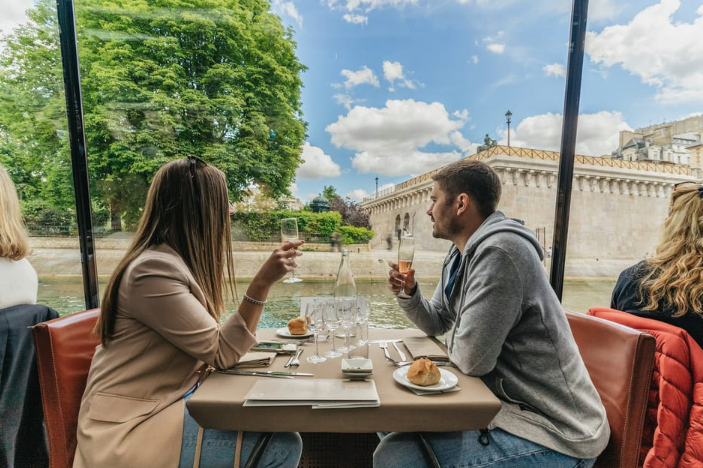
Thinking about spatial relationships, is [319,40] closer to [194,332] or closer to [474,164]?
[474,164]

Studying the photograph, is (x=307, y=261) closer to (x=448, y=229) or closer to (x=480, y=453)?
(x=448, y=229)

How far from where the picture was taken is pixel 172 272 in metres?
1.06

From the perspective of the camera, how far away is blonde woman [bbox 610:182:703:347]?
1336 mm

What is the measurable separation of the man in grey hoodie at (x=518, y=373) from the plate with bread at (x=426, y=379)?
10 cm

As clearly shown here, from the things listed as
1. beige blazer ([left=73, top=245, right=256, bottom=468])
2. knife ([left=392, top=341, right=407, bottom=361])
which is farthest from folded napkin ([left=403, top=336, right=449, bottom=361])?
beige blazer ([left=73, top=245, right=256, bottom=468])

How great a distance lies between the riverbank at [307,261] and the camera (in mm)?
2434

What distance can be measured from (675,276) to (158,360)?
1.90 metres

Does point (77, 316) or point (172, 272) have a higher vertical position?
point (172, 272)

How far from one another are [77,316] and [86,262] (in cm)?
119

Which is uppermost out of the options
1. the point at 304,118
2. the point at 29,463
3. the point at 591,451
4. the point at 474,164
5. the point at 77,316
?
the point at 304,118

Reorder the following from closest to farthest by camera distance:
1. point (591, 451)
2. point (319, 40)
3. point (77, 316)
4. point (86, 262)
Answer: point (591, 451)
point (77, 316)
point (86, 262)
point (319, 40)

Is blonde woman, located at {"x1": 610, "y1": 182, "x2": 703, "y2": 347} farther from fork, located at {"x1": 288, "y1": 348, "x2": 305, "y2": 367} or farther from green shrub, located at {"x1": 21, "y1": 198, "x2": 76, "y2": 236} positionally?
green shrub, located at {"x1": 21, "y1": 198, "x2": 76, "y2": 236}

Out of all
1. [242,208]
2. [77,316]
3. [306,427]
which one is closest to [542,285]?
[306,427]

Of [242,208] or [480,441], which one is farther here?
[242,208]
